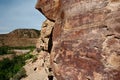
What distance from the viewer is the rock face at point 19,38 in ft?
256

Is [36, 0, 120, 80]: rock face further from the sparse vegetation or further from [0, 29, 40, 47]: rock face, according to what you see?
[0, 29, 40, 47]: rock face

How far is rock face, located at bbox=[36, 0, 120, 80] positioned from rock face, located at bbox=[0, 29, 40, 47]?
6587 cm

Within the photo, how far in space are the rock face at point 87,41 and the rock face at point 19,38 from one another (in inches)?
2593

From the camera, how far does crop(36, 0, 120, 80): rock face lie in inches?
358

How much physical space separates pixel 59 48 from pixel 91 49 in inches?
91.7

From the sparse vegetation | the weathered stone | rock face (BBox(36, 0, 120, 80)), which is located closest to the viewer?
rock face (BBox(36, 0, 120, 80))

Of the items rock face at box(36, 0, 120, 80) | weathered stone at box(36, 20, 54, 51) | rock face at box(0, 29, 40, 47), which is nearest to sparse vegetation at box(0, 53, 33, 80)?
weathered stone at box(36, 20, 54, 51)

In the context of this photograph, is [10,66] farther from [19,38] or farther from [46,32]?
[46,32]

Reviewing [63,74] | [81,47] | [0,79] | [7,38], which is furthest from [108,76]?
[7,38]

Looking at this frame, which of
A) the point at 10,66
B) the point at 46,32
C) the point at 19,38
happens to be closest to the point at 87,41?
the point at 46,32

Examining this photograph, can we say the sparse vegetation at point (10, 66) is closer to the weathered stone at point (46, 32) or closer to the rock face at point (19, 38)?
the weathered stone at point (46, 32)

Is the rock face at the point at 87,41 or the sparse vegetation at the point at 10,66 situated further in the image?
the sparse vegetation at the point at 10,66

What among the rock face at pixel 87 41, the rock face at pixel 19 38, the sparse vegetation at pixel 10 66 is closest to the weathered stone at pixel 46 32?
the rock face at pixel 87 41

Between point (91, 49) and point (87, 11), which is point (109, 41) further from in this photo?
point (87, 11)
